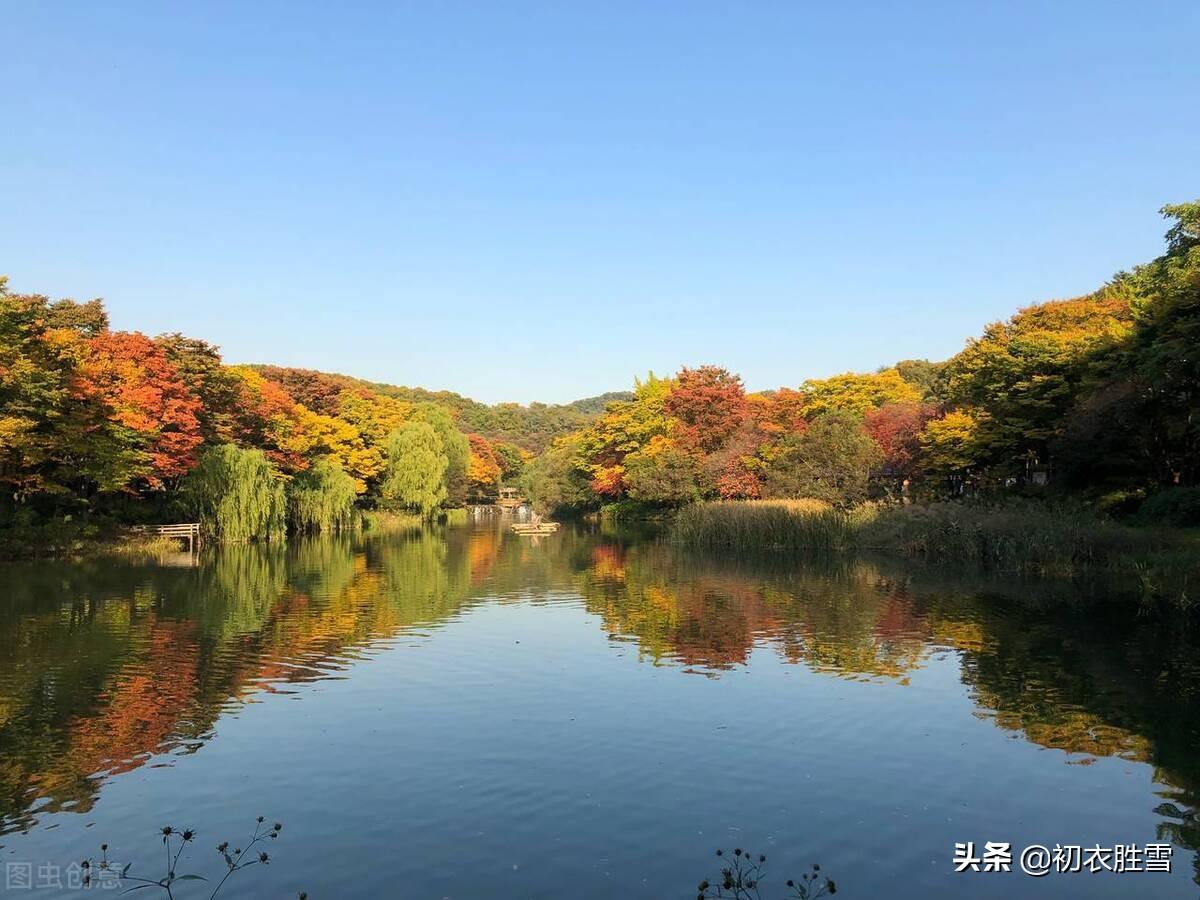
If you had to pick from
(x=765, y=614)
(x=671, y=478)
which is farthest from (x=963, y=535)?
(x=671, y=478)

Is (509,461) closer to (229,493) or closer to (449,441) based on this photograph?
(449,441)

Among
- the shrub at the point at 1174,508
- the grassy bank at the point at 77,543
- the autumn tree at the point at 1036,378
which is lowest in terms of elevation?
the grassy bank at the point at 77,543

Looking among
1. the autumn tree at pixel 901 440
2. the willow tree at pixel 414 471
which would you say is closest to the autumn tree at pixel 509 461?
the willow tree at pixel 414 471

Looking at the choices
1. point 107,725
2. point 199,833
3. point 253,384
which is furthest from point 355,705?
point 253,384

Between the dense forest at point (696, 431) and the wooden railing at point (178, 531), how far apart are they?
150 centimetres

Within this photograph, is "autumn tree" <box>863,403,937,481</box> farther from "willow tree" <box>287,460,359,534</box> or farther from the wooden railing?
the wooden railing

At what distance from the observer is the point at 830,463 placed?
39.5 m

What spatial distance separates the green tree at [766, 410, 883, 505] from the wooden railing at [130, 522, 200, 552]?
87.2 ft

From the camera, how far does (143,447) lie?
3719cm

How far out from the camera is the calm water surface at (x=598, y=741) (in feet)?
23.4

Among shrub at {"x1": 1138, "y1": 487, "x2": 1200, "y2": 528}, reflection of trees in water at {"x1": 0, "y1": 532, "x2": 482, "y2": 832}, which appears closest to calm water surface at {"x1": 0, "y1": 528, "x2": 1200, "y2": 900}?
reflection of trees in water at {"x1": 0, "y1": 532, "x2": 482, "y2": 832}

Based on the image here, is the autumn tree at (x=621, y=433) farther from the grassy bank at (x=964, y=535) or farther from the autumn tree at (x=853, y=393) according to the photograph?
the grassy bank at (x=964, y=535)

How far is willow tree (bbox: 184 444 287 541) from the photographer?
40000 mm

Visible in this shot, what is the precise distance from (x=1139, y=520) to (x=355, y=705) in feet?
78.4
